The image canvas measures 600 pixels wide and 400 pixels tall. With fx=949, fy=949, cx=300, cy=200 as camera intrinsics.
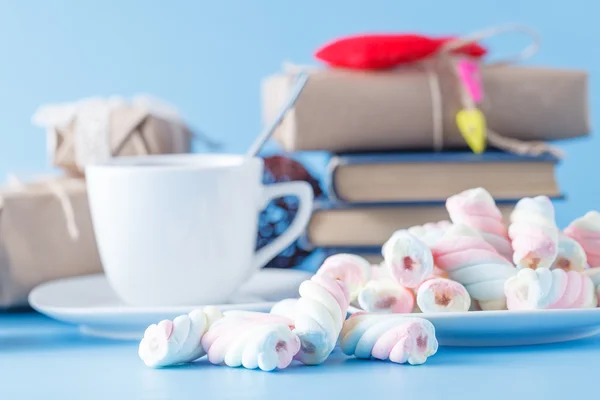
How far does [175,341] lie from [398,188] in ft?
1.31

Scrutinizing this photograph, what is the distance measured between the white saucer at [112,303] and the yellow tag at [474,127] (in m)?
0.22

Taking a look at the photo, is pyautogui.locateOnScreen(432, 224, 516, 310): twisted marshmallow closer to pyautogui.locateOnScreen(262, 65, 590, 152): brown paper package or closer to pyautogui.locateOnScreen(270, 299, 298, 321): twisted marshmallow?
pyautogui.locateOnScreen(270, 299, 298, 321): twisted marshmallow

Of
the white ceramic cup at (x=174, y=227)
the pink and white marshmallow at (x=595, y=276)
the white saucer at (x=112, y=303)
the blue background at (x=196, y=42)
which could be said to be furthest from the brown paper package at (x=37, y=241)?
the blue background at (x=196, y=42)

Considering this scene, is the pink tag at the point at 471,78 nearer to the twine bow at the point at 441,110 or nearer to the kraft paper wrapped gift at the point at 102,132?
the twine bow at the point at 441,110

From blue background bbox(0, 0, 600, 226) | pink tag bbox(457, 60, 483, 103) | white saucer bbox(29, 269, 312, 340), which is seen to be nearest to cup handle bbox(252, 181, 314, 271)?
white saucer bbox(29, 269, 312, 340)

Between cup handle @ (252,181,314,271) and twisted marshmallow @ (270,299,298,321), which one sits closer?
twisted marshmallow @ (270,299,298,321)

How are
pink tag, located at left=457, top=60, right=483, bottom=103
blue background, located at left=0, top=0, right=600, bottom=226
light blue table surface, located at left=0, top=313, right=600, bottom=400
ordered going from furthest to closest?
blue background, located at left=0, top=0, right=600, bottom=226
pink tag, located at left=457, top=60, right=483, bottom=103
light blue table surface, located at left=0, top=313, right=600, bottom=400

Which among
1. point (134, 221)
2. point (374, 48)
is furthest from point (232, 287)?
point (374, 48)

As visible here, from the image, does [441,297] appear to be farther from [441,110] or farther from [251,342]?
[441,110]

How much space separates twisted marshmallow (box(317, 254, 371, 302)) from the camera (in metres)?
0.67

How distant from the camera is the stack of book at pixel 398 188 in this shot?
3.00ft

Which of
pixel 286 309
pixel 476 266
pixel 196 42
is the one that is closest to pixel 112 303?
pixel 286 309

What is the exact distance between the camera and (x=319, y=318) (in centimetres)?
57

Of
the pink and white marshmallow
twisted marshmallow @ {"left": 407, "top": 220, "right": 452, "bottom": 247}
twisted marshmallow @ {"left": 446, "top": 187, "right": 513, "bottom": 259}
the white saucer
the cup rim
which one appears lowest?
the white saucer
